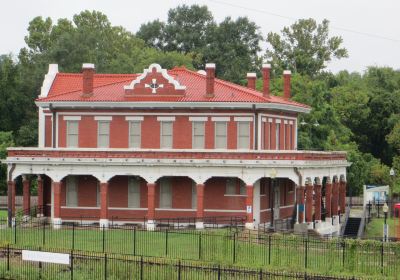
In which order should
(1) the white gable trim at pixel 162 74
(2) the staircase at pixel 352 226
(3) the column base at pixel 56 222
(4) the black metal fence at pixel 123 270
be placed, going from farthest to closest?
1. (2) the staircase at pixel 352 226
2. (1) the white gable trim at pixel 162 74
3. (3) the column base at pixel 56 222
4. (4) the black metal fence at pixel 123 270

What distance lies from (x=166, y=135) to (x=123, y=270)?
72.9 feet

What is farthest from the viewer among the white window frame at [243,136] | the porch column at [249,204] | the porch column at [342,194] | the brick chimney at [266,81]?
the porch column at [342,194]

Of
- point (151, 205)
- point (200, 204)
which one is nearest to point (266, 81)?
point (200, 204)

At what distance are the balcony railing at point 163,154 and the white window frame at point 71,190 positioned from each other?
10.9 ft

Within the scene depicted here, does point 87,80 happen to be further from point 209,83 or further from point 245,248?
point 245,248

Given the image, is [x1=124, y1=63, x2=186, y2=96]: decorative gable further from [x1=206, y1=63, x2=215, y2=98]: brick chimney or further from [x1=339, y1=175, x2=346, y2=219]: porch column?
[x1=339, y1=175, x2=346, y2=219]: porch column

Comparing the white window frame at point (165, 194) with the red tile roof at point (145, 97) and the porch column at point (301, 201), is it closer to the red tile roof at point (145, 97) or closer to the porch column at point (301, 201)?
the red tile roof at point (145, 97)

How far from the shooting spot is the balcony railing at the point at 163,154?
5888 cm

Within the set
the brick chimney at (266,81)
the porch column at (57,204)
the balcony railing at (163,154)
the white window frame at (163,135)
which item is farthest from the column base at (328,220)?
the porch column at (57,204)

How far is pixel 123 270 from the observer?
139 feet

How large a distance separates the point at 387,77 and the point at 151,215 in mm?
68023

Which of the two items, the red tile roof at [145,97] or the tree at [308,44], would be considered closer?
the red tile roof at [145,97]

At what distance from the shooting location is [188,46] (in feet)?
443

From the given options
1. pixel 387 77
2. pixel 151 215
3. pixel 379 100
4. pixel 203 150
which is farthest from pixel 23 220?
pixel 387 77
